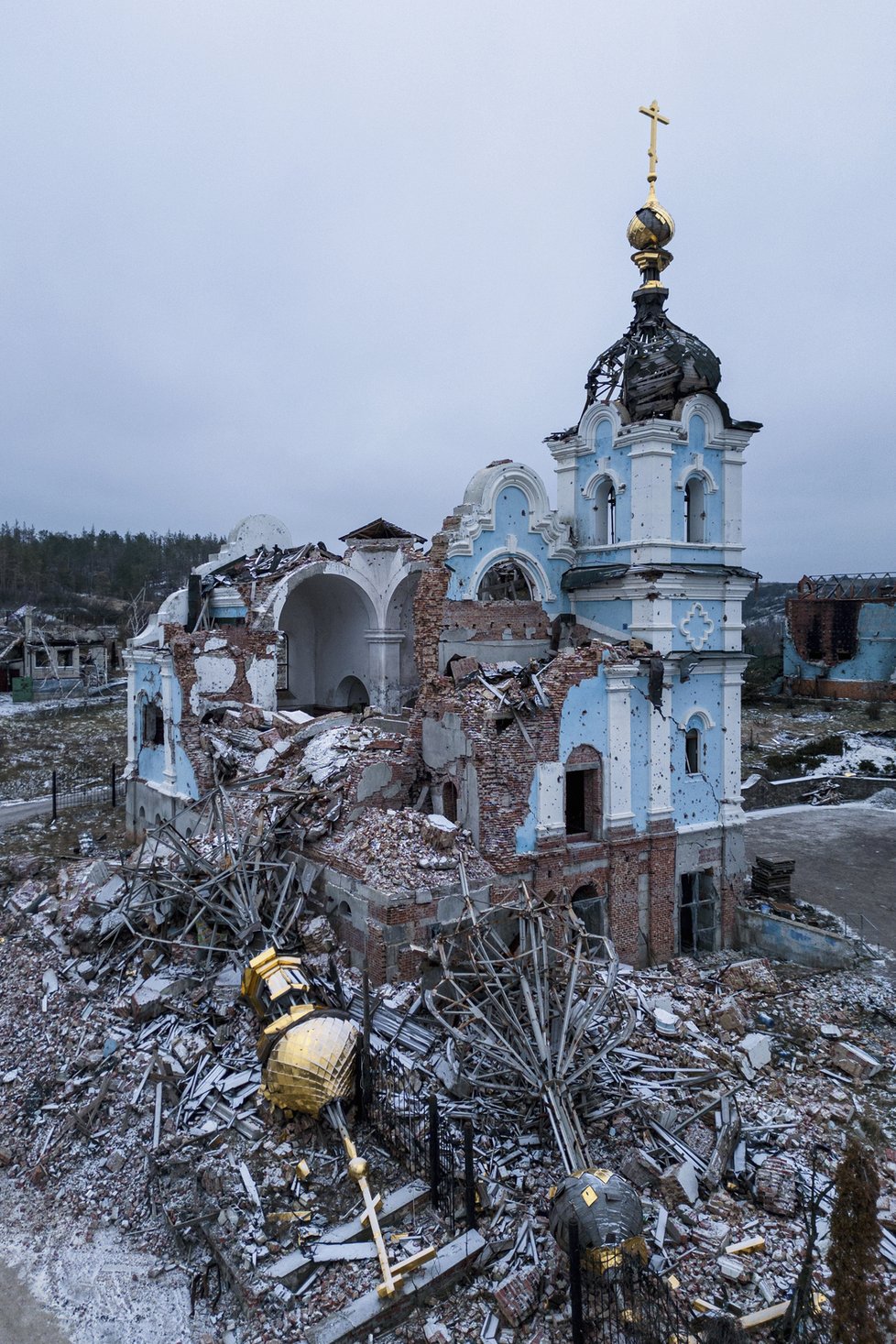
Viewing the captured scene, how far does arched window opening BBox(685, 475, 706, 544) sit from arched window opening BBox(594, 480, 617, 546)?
155 centimetres

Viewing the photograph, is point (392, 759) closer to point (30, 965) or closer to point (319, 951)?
point (319, 951)

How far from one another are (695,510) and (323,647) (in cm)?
1328

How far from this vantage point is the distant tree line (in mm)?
74062

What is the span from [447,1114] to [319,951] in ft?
12.2

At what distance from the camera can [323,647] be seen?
27.6 metres

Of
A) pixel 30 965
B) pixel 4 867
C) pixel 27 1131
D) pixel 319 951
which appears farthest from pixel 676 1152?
pixel 4 867

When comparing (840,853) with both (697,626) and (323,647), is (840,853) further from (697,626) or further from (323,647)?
(323,647)

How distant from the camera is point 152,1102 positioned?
1043 cm

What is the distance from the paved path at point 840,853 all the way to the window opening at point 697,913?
10.8ft

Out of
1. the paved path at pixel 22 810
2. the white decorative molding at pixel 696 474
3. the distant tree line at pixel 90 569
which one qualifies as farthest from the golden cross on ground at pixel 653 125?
the distant tree line at pixel 90 569

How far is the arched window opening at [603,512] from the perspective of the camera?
18.6 meters

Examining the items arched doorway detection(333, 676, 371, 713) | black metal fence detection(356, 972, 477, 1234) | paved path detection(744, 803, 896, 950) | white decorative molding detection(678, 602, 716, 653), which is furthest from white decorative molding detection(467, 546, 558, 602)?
arched doorway detection(333, 676, 371, 713)

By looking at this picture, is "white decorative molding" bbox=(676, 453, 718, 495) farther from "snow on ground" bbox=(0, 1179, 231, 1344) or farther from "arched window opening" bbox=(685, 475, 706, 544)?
"snow on ground" bbox=(0, 1179, 231, 1344)

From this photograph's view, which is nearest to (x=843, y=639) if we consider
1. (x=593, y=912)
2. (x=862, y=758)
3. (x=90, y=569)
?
(x=862, y=758)
